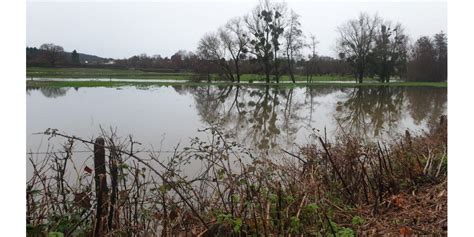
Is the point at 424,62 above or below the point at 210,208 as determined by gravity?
above

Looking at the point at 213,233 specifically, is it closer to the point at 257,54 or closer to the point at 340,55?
the point at 257,54

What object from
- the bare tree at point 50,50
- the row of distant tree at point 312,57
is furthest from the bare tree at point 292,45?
the bare tree at point 50,50

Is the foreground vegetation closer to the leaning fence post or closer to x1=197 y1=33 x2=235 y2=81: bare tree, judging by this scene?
the leaning fence post

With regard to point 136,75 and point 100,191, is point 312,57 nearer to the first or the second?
point 136,75

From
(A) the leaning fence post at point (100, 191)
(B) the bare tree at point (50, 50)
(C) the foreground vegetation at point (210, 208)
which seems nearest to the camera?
(C) the foreground vegetation at point (210, 208)

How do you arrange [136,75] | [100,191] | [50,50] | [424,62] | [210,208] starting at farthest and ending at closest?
[136,75], [424,62], [50,50], [210,208], [100,191]

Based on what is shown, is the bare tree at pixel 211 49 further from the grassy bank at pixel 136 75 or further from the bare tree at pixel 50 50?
the bare tree at pixel 50 50

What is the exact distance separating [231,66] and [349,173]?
3964cm

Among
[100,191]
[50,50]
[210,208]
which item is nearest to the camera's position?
[100,191]

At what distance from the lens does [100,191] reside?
136 inches

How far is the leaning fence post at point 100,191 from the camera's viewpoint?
338 cm

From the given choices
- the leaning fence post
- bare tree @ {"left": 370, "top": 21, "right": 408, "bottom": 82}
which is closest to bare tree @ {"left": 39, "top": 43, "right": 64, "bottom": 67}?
the leaning fence post

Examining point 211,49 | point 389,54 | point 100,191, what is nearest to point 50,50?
point 100,191

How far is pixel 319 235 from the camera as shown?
324 centimetres
